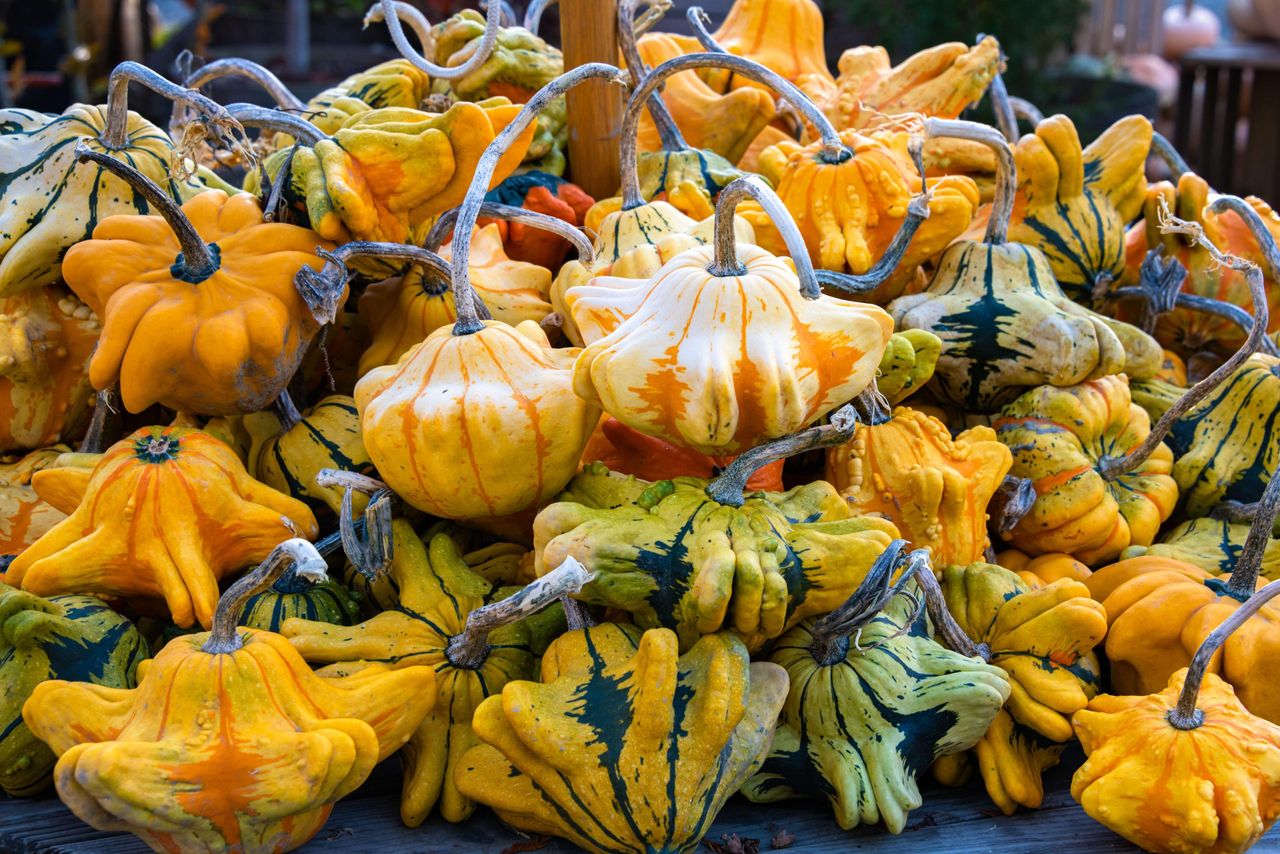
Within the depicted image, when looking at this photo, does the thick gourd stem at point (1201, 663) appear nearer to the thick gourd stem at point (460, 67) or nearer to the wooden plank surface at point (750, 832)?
the wooden plank surface at point (750, 832)

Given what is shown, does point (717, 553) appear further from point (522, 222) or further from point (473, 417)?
point (522, 222)

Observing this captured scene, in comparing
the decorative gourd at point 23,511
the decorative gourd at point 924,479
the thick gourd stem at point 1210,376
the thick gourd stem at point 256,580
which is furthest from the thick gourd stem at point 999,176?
the decorative gourd at point 23,511

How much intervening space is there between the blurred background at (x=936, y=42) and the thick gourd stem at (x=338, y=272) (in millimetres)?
5364

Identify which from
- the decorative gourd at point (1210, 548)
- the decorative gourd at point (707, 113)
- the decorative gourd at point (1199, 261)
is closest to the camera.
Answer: the decorative gourd at point (1210, 548)

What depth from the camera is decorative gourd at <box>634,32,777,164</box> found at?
2.40 meters

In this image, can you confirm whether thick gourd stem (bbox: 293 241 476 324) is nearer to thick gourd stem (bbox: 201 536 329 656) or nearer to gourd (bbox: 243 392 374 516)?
gourd (bbox: 243 392 374 516)

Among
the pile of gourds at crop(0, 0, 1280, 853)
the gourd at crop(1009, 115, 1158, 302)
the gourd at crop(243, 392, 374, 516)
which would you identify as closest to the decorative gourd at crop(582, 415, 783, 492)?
the pile of gourds at crop(0, 0, 1280, 853)

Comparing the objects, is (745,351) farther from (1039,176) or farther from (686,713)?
(1039,176)

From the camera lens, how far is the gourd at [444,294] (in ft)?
6.25

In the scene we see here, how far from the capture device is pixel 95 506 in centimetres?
164

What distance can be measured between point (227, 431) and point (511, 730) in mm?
747

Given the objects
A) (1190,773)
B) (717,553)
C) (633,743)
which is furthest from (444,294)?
(1190,773)

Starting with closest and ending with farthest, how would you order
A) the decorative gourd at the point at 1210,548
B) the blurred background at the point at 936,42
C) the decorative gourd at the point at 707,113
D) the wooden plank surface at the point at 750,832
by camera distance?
the wooden plank surface at the point at 750,832, the decorative gourd at the point at 1210,548, the decorative gourd at the point at 707,113, the blurred background at the point at 936,42

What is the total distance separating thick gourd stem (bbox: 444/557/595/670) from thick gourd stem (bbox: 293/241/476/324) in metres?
0.43
